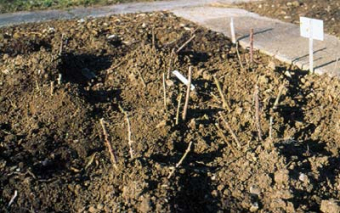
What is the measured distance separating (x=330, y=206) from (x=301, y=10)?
20.5 feet

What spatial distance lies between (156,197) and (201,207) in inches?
14.7

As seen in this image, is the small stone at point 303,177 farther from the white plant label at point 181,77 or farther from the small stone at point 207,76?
the small stone at point 207,76

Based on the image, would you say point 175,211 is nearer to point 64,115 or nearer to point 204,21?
point 64,115

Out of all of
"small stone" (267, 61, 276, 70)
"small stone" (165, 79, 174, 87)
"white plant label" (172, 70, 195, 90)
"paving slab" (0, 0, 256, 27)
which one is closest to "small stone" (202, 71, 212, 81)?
"white plant label" (172, 70, 195, 90)

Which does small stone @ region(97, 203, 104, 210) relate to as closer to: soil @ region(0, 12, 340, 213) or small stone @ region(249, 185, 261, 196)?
soil @ region(0, 12, 340, 213)

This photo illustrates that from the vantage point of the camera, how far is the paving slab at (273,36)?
705 centimetres

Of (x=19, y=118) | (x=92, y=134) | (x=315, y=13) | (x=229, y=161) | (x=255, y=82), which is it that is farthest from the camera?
(x=315, y=13)

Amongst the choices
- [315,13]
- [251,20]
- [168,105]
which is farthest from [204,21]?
[168,105]

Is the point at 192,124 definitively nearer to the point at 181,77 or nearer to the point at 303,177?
the point at 181,77

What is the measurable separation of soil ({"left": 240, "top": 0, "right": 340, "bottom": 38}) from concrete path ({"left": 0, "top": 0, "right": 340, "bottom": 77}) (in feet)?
0.91

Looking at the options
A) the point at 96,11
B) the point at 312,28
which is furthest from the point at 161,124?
the point at 96,11

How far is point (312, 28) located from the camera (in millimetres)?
6328

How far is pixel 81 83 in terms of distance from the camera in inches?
249

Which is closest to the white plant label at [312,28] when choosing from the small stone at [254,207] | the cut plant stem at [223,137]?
the cut plant stem at [223,137]
